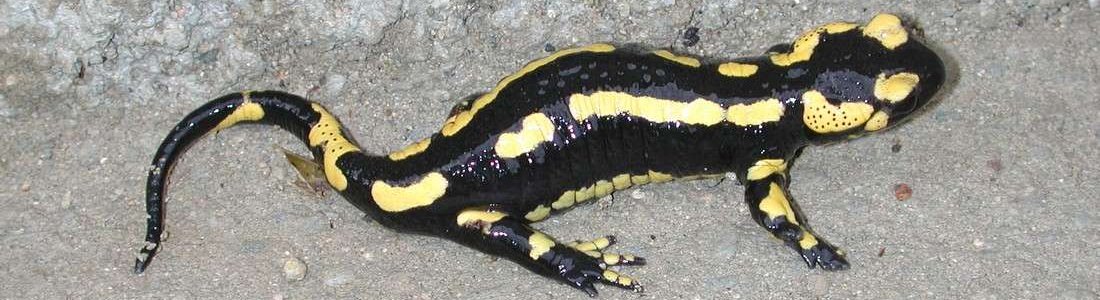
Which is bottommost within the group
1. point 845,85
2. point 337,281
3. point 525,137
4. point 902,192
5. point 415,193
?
point 337,281

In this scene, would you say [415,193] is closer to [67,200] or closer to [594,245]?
[594,245]

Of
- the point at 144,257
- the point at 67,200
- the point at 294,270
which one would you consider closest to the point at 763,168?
the point at 294,270

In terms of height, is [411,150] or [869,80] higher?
[869,80]

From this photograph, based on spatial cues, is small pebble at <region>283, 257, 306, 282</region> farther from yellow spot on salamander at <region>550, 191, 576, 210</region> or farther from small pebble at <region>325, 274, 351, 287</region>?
yellow spot on salamander at <region>550, 191, 576, 210</region>

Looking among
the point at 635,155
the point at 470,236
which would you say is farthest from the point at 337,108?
the point at 635,155

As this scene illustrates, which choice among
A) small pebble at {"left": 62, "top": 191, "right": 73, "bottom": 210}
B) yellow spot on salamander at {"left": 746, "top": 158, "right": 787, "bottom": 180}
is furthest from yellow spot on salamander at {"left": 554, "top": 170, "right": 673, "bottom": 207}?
small pebble at {"left": 62, "top": 191, "right": 73, "bottom": 210}

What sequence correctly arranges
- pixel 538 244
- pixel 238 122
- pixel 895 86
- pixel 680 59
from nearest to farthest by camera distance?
pixel 895 86 < pixel 538 244 < pixel 680 59 < pixel 238 122

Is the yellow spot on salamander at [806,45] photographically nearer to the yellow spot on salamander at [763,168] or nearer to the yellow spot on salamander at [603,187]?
the yellow spot on salamander at [763,168]
